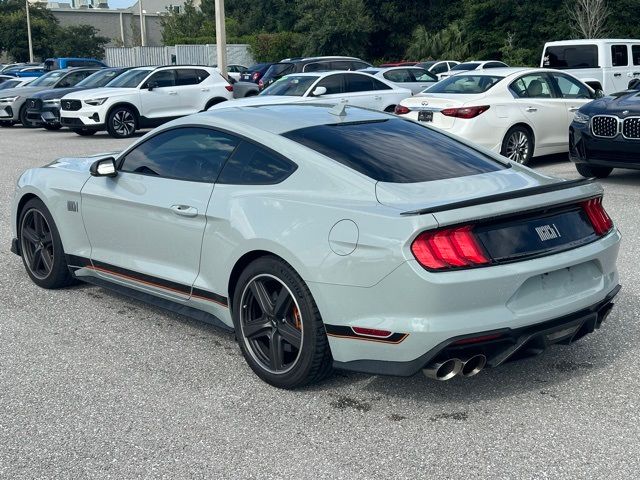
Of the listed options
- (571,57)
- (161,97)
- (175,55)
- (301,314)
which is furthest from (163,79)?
(175,55)

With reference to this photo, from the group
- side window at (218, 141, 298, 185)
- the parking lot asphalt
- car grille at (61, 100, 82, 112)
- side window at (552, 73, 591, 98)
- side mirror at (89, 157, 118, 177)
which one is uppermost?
side window at (218, 141, 298, 185)

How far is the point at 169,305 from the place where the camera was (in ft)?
17.8

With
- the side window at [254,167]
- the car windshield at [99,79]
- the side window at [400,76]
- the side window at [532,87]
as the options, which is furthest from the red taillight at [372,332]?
the car windshield at [99,79]

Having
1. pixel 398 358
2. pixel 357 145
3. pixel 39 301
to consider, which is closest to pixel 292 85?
pixel 39 301

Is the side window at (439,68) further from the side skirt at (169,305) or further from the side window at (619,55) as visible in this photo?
the side skirt at (169,305)

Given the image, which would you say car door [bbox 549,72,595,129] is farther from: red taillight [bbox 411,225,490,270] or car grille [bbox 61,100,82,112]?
car grille [bbox 61,100,82,112]

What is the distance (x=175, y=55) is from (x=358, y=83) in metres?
35.4

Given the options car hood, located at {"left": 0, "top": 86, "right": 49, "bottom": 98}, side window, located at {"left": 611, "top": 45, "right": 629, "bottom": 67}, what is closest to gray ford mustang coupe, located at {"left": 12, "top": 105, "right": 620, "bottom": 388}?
side window, located at {"left": 611, "top": 45, "right": 629, "bottom": 67}

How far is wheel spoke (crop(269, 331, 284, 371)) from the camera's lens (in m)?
4.63

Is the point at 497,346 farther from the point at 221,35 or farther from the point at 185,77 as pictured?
the point at 221,35

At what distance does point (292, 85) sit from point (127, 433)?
13872mm

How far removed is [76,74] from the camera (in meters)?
25.4

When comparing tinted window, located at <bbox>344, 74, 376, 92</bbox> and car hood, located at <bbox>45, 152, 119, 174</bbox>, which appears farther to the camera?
tinted window, located at <bbox>344, 74, 376, 92</bbox>

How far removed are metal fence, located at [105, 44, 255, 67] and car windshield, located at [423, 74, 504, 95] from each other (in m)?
37.6
